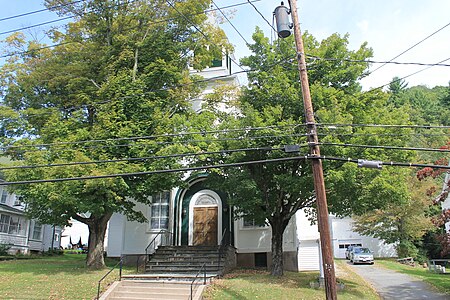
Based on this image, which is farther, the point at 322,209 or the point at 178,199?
the point at 178,199

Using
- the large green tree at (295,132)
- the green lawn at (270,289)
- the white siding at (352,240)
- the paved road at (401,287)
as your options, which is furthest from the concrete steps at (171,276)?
the white siding at (352,240)

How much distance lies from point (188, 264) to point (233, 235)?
4.01 metres

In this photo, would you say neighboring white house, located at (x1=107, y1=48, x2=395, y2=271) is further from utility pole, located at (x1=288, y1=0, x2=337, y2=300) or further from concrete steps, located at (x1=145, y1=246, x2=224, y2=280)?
utility pole, located at (x1=288, y1=0, x2=337, y2=300)

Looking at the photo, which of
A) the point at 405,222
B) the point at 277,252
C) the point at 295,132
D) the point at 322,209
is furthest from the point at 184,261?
the point at 405,222

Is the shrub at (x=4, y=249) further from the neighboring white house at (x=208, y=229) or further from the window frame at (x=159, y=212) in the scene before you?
the window frame at (x=159, y=212)

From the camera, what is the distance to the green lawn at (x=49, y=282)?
42.6 feet

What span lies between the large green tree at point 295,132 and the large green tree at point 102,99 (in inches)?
104

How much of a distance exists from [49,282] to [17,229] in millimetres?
19506

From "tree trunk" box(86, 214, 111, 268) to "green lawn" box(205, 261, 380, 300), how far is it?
594 cm

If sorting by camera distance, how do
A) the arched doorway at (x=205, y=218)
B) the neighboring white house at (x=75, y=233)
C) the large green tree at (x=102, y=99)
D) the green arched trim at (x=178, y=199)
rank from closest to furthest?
the large green tree at (x=102, y=99) → the arched doorway at (x=205, y=218) → the green arched trim at (x=178, y=199) → the neighboring white house at (x=75, y=233)

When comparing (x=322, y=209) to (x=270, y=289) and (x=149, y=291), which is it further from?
(x=149, y=291)

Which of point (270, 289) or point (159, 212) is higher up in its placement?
point (159, 212)

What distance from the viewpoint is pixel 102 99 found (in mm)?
17891

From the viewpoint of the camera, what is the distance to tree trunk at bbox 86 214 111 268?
56.7 ft
